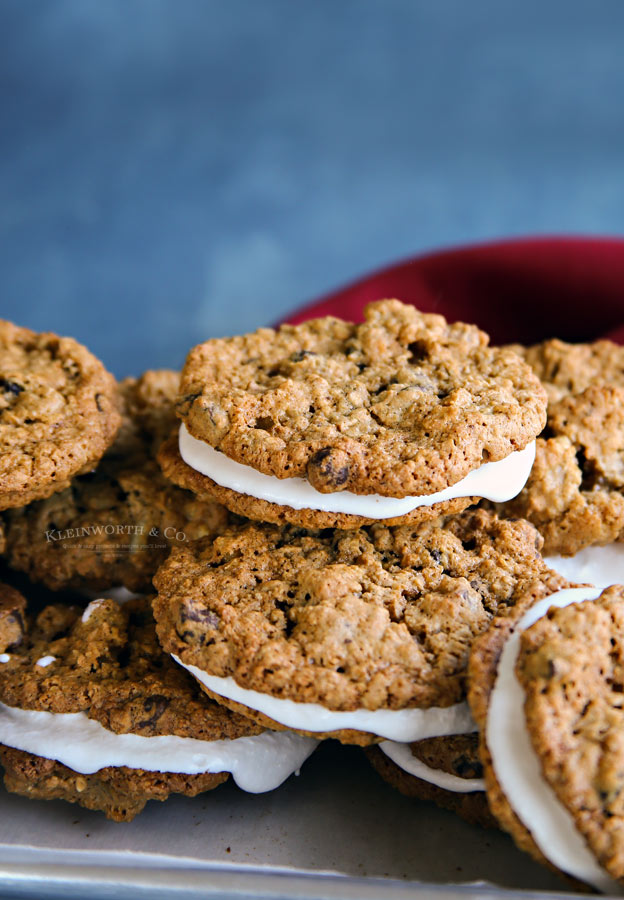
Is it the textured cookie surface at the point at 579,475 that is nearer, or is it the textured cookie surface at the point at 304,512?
the textured cookie surface at the point at 304,512

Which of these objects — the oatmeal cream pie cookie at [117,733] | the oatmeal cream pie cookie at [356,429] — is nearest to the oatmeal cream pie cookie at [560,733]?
the oatmeal cream pie cookie at [356,429]

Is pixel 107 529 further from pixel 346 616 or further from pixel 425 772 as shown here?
pixel 425 772

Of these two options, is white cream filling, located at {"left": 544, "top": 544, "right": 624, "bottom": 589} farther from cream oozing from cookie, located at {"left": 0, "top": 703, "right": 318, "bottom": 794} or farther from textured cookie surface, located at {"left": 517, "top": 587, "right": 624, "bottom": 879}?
cream oozing from cookie, located at {"left": 0, "top": 703, "right": 318, "bottom": 794}

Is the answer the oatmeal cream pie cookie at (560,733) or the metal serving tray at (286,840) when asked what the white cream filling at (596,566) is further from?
the metal serving tray at (286,840)

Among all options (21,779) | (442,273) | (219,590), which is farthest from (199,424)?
(442,273)

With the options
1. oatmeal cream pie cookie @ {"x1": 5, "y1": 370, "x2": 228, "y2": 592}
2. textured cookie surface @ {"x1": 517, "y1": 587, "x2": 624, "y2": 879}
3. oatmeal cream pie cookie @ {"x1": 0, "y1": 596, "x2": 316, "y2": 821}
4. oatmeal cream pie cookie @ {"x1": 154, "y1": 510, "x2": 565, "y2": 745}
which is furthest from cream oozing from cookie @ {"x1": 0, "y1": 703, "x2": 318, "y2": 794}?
textured cookie surface @ {"x1": 517, "y1": 587, "x2": 624, "y2": 879}

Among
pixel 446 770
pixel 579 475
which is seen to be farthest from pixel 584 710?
pixel 579 475
